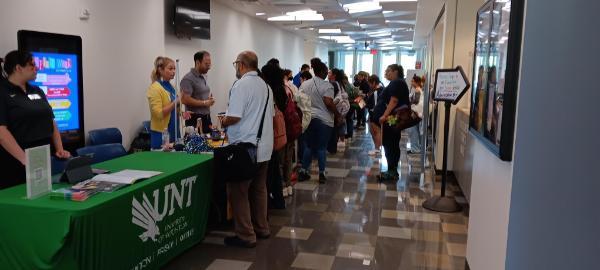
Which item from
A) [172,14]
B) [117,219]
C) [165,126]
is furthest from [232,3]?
[117,219]

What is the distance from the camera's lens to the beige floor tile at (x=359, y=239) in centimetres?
393

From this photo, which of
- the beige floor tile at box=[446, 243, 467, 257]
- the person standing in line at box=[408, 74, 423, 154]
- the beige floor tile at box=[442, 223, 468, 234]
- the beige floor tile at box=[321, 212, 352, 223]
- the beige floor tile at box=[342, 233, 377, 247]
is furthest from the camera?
the person standing in line at box=[408, 74, 423, 154]

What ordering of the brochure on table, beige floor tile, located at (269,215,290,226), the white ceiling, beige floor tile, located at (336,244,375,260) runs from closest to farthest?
the brochure on table < beige floor tile, located at (336,244,375,260) < beige floor tile, located at (269,215,290,226) < the white ceiling

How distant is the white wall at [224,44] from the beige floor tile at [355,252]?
4.80m

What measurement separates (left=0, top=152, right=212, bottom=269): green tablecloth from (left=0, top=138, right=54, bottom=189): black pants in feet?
1.38

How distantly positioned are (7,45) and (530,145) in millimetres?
3900

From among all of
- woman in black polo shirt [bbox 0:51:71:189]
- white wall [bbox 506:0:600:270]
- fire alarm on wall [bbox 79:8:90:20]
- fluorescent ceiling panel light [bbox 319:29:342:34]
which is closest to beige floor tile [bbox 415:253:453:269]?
white wall [bbox 506:0:600:270]

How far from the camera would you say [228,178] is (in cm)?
352

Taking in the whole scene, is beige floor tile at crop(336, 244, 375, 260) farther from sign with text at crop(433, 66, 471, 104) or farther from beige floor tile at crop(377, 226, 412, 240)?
sign with text at crop(433, 66, 471, 104)

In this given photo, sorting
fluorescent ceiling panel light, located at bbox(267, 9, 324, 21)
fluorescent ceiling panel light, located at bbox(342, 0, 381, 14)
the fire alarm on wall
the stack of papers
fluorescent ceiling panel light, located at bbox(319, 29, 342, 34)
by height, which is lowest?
the stack of papers

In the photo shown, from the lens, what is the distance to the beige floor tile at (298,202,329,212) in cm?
490

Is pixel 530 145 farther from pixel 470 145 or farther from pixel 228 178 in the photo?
pixel 470 145

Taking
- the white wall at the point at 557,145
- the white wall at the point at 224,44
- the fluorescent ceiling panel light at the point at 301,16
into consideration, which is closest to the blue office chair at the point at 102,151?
Answer: the white wall at the point at 557,145

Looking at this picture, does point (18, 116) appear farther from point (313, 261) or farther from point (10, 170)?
point (313, 261)
